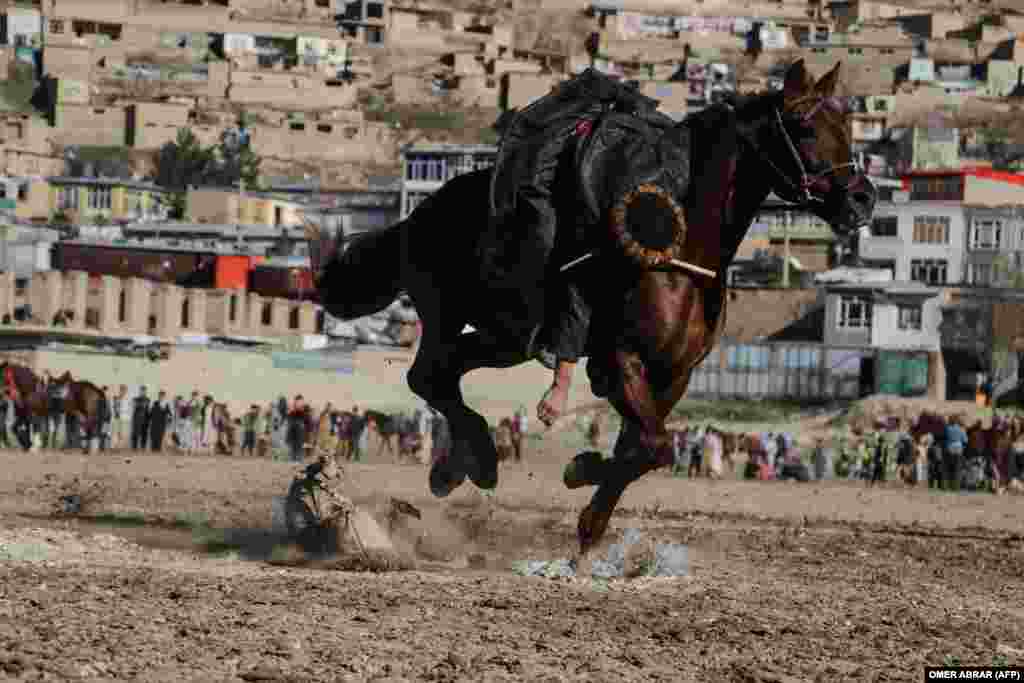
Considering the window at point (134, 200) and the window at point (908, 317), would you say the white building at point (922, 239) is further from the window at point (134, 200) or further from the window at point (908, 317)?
the window at point (134, 200)

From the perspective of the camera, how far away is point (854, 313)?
7950cm

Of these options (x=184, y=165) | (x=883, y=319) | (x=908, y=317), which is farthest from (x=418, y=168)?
(x=908, y=317)

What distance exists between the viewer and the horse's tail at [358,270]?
1591 cm

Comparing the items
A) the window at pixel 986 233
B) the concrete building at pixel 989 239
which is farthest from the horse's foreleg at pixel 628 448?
the window at pixel 986 233

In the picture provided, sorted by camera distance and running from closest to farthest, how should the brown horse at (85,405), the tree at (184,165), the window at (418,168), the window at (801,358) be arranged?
1. the brown horse at (85,405)
2. the window at (801,358)
3. the window at (418,168)
4. the tree at (184,165)

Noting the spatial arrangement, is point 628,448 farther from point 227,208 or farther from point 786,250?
point 227,208

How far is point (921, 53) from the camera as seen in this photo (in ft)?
568

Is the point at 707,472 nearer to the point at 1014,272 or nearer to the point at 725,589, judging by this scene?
the point at 725,589

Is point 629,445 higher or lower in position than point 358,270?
lower

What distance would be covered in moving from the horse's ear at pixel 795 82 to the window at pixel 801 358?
204 feet

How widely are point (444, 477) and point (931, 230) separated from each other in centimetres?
7992

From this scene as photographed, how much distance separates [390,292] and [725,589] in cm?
384

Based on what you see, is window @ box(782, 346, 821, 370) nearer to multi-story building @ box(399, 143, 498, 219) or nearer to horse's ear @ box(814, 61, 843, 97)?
multi-story building @ box(399, 143, 498, 219)

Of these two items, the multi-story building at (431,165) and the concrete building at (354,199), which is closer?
the multi-story building at (431,165)
